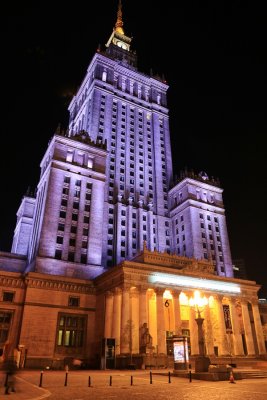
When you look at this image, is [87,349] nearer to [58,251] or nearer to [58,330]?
[58,330]

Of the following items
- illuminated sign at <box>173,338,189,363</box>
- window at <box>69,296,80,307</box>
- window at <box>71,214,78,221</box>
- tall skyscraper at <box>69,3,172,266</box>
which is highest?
tall skyscraper at <box>69,3,172,266</box>

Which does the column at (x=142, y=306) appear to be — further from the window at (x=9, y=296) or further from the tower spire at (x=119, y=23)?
the tower spire at (x=119, y=23)

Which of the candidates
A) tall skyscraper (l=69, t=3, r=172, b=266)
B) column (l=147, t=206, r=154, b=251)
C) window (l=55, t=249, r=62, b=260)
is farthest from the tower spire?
window (l=55, t=249, r=62, b=260)

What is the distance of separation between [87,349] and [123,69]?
9790cm

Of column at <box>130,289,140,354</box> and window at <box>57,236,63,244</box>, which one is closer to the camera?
column at <box>130,289,140,354</box>

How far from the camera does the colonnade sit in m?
43.9

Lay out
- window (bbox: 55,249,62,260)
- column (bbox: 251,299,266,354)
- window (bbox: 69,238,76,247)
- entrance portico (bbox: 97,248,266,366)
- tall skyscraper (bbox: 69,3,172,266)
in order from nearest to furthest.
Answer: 1. entrance portico (bbox: 97,248,266,366)
2. column (bbox: 251,299,266,354)
3. window (bbox: 55,249,62,260)
4. window (bbox: 69,238,76,247)
5. tall skyscraper (bbox: 69,3,172,266)

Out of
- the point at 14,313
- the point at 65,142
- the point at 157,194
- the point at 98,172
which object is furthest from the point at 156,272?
the point at 157,194

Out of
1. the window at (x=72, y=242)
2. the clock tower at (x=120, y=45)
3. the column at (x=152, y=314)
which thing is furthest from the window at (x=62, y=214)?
the clock tower at (x=120, y=45)

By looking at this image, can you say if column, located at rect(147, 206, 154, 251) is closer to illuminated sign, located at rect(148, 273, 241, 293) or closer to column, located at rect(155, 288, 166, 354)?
illuminated sign, located at rect(148, 273, 241, 293)

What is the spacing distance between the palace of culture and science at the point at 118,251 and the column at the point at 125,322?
138 millimetres

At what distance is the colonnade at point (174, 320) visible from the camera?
43.9 metres

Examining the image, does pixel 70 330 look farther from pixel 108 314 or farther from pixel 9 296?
pixel 9 296

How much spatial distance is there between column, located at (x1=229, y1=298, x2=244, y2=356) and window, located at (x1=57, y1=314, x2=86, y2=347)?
25.1 metres
